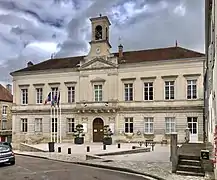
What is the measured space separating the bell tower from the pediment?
0.99 m

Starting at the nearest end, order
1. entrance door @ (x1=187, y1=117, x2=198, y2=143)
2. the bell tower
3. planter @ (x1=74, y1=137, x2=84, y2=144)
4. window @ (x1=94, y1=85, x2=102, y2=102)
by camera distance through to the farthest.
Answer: entrance door @ (x1=187, y1=117, x2=198, y2=143) < planter @ (x1=74, y1=137, x2=84, y2=144) < window @ (x1=94, y1=85, x2=102, y2=102) < the bell tower

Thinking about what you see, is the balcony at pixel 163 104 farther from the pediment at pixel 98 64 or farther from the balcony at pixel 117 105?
the pediment at pixel 98 64

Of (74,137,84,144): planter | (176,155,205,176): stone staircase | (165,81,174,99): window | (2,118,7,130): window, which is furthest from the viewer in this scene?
(2,118,7,130): window

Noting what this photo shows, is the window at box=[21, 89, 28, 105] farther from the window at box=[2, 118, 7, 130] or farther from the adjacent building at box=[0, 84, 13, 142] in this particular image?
the window at box=[2, 118, 7, 130]

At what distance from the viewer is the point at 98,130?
4206cm

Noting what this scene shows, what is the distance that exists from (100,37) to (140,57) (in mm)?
5494

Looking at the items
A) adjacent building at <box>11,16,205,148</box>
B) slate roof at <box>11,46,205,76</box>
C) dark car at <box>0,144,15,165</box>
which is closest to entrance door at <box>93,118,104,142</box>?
adjacent building at <box>11,16,205,148</box>

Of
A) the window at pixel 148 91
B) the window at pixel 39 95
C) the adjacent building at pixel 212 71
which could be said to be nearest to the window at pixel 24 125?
the window at pixel 39 95

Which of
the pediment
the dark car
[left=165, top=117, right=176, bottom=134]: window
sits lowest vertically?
the dark car

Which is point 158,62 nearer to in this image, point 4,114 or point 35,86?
point 35,86

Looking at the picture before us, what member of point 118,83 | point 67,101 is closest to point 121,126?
point 118,83

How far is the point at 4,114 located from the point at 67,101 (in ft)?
70.5

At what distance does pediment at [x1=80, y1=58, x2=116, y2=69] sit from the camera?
136 ft

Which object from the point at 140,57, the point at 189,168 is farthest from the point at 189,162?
the point at 140,57
